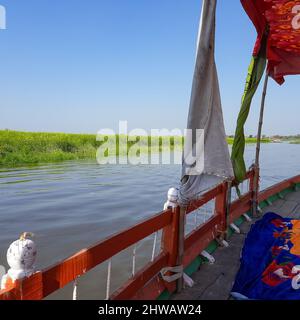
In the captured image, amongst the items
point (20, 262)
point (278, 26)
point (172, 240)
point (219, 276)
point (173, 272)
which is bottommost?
point (219, 276)

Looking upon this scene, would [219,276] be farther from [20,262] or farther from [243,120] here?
[20,262]

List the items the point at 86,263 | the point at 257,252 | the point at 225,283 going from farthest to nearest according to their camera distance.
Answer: the point at 257,252
the point at 225,283
the point at 86,263

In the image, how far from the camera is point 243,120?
382 centimetres

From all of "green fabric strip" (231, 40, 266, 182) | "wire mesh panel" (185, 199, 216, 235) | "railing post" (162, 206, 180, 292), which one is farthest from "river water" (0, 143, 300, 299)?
"green fabric strip" (231, 40, 266, 182)

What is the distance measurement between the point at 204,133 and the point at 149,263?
126 centimetres

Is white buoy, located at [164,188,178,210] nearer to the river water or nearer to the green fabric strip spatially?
the green fabric strip

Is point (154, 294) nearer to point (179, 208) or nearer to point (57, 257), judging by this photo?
point (179, 208)

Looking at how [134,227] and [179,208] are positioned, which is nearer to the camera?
[134,227]

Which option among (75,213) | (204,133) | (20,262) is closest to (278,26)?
(204,133)

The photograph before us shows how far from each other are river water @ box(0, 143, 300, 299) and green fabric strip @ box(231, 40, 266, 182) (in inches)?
103

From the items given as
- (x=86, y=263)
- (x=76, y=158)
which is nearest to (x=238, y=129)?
(x=86, y=263)

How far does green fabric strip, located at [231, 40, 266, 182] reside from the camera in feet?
12.5
